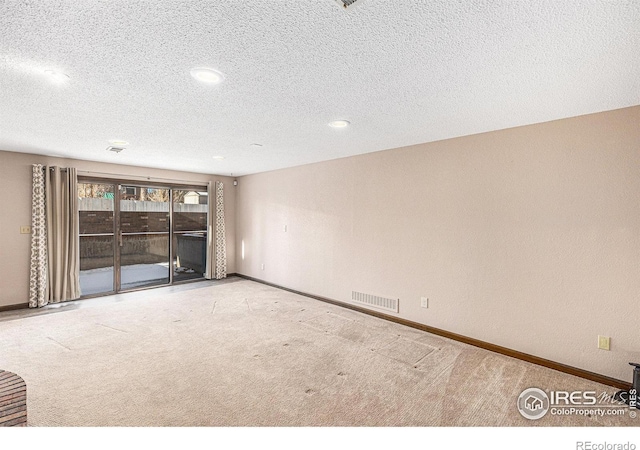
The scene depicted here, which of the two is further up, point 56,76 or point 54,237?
point 56,76

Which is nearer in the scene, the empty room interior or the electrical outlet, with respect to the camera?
the empty room interior

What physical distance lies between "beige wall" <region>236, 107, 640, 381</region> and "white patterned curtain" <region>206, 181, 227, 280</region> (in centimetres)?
282

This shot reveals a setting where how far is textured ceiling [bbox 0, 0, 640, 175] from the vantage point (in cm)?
145

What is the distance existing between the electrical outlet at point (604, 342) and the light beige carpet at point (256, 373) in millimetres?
326

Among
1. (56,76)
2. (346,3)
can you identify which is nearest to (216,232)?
(56,76)

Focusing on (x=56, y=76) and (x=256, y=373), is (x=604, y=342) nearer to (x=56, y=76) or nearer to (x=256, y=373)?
(x=256, y=373)

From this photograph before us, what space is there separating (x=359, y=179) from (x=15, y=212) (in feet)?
16.9

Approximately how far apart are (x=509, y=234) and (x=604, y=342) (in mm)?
1177

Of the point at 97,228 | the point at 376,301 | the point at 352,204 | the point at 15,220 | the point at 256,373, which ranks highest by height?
the point at 352,204

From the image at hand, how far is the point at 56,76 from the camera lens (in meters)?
2.08

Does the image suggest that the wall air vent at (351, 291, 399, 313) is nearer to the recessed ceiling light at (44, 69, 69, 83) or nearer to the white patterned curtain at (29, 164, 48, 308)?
the recessed ceiling light at (44, 69, 69, 83)

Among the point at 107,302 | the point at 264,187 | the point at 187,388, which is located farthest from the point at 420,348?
the point at 107,302

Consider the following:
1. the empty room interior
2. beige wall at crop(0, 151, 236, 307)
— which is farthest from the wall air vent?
beige wall at crop(0, 151, 236, 307)

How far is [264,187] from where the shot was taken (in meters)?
6.36
